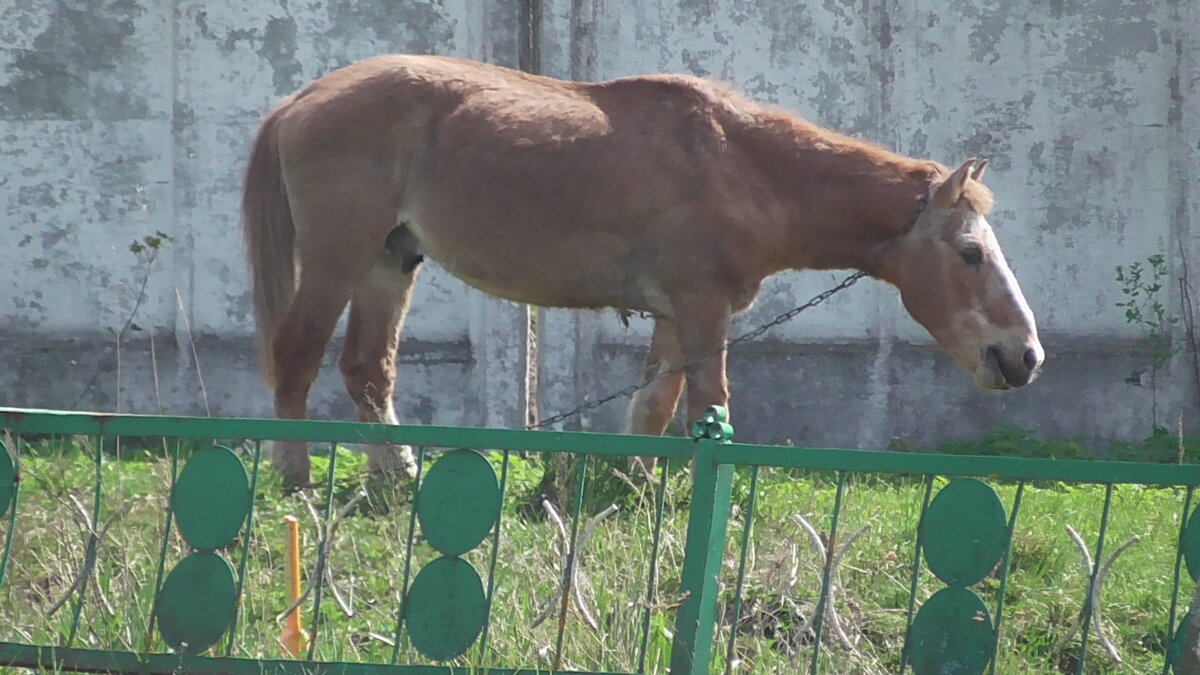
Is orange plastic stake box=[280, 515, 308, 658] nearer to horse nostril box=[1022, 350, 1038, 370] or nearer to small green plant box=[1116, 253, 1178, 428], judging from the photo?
horse nostril box=[1022, 350, 1038, 370]

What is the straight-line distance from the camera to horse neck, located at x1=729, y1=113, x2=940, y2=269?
6637mm

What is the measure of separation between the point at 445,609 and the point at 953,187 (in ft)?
11.5

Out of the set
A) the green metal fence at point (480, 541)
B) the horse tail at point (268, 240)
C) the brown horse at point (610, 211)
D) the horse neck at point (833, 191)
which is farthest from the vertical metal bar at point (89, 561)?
the horse neck at point (833, 191)

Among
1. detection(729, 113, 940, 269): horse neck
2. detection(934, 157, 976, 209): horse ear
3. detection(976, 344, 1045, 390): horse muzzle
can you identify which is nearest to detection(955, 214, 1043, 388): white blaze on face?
detection(976, 344, 1045, 390): horse muzzle

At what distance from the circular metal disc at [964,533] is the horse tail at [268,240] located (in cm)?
→ 401

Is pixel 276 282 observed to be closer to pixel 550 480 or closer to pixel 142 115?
pixel 550 480

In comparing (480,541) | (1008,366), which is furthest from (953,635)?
(1008,366)

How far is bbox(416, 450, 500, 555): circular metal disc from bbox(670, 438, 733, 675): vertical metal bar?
523 millimetres

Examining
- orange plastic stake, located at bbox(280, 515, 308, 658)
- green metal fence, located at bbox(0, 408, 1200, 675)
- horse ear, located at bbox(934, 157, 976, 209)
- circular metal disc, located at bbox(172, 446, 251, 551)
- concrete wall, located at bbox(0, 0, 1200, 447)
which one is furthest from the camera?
concrete wall, located at bbox(0, 0, 1200, 447)

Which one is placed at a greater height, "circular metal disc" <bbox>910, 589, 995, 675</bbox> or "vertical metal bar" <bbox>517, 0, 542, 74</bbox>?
"vertical metal bar" <bbox>517, 0, 542, 74</bbox>

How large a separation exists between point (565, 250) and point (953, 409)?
4.32 meters

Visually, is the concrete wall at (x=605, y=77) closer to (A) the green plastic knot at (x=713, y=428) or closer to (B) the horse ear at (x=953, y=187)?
(B) the horse ear at (x=953, y=187)

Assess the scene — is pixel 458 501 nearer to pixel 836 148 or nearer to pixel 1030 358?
pixel 1030 358

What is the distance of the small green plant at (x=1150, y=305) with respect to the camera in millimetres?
9945
